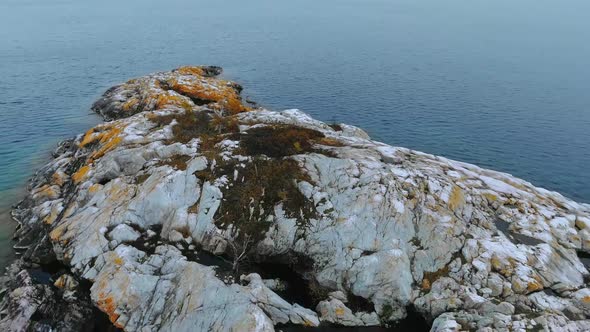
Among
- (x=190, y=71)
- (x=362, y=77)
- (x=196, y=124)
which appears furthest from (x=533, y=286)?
(x=190, y=71)

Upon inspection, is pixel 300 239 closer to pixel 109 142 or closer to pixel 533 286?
pixel 533 286

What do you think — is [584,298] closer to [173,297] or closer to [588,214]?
[588,214]

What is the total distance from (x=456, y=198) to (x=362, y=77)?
62.4 metres

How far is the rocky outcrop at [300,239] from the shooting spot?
22.6 meters

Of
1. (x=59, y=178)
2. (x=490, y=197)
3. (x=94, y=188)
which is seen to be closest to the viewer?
(x=490, y=197)

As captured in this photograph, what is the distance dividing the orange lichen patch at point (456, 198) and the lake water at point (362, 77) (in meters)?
23.7

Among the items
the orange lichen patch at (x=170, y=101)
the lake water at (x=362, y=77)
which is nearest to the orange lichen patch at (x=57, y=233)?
the lake water at (x=362, y=77)

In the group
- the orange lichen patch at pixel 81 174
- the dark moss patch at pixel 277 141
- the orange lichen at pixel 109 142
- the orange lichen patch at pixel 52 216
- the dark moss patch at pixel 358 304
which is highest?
the dark moss patch at pixel 277 141

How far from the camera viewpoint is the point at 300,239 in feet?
86.2

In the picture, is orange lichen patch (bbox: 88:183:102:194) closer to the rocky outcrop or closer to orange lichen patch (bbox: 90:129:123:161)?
the rocky outcrop

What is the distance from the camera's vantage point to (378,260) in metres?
24.7

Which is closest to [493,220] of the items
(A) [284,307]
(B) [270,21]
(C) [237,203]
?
(A) [284,307]

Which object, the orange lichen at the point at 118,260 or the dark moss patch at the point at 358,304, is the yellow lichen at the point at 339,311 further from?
the orange lichen at the point at 118,260

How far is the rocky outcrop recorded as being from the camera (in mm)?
22578
